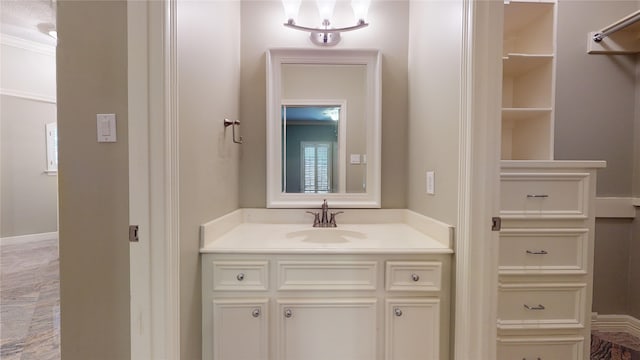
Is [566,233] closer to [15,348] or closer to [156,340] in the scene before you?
[156,340]

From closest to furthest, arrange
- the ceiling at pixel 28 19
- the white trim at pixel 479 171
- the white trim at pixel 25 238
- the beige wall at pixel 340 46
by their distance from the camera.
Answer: the white trim at pixel 479 171
the beige wall at pixel 340 46
the ceiling at pixel 28 19
the white trim at pixel 25 238

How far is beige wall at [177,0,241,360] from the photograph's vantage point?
118cm

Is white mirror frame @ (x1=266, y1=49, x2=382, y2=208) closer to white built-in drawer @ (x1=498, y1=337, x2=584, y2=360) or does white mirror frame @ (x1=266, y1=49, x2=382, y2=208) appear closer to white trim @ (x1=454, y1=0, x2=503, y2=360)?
white trim @ (x1=454, y1=0, x2=503, y2=360)

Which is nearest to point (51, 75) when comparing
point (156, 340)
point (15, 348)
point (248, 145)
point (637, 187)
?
point (15, 348)

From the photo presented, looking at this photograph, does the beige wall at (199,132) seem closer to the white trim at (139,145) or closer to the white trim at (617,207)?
the white trim at (139,145)

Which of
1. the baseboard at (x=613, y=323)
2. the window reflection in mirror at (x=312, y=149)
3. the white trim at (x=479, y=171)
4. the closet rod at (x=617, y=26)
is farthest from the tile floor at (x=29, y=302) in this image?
the closet rod at (x=617, y=26)

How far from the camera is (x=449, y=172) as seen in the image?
4.34ft

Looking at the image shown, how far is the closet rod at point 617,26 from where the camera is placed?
1779mm

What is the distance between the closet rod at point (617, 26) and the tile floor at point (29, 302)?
12.9ft

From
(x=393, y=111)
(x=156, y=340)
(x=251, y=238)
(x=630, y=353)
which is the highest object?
(x=393, y=111)

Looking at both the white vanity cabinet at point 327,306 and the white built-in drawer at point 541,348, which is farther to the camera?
the white built-in drawer at point 541,348

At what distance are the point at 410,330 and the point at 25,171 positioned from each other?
4.87 m

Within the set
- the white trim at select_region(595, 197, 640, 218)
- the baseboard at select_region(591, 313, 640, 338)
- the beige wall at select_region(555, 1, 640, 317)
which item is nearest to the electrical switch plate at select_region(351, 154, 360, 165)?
the beige wall at select_region(555, 1, 640, 317)

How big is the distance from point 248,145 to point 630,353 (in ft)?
8.99
